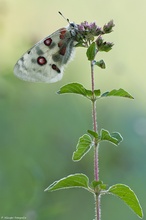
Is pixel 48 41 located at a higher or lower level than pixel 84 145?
higher

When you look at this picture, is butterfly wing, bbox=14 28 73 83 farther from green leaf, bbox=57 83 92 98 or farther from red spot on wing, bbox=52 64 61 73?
green leaf, bbox=57 83 92 98

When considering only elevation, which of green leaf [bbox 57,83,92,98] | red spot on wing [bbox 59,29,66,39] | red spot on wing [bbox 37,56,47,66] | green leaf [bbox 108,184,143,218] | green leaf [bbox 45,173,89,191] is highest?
red spot on wing [bbox 59,29,66,39]

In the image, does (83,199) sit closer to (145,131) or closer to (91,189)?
(145,131)

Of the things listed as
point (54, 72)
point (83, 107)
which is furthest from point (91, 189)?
point (83, 107)

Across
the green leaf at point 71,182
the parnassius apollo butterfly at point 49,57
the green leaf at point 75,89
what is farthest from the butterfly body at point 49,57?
the green leaf at point 71,182

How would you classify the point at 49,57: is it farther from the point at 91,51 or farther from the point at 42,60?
the point at 91,51

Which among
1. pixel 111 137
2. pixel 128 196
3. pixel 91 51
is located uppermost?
pixel 91 51

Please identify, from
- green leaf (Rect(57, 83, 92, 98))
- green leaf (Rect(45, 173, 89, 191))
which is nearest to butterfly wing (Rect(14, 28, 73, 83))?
green leaf (Rect(57, 83, 92, 98))

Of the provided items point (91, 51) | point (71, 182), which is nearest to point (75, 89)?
point (91, 51)

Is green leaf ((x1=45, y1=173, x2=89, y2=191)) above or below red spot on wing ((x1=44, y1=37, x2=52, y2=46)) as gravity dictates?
below
